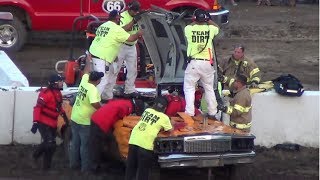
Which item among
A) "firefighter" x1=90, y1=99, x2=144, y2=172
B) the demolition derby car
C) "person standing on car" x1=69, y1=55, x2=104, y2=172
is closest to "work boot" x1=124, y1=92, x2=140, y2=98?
the demolition derby car

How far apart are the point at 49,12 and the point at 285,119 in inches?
311

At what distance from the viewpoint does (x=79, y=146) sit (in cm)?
1191

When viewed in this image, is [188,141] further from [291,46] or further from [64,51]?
[291,46]

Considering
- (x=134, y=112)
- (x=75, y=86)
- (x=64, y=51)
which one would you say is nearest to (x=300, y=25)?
(x=64, y=51)

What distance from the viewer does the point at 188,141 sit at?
10.7 meters

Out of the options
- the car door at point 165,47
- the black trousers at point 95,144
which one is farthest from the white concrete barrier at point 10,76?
the black trousers at point 95,144

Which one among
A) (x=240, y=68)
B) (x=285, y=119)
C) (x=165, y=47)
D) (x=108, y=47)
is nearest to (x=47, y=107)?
(x=108, y=47)

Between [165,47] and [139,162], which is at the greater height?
[165,47]

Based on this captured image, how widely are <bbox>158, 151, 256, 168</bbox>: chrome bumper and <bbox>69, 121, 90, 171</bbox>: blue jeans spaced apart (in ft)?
4.60

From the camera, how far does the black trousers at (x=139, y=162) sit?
1057cm

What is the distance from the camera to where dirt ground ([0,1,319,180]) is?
1192 cm

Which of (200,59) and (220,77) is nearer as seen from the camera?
(200,59)

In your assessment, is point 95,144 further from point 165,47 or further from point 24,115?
point 24,115

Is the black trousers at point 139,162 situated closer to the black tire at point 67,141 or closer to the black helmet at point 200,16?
the black tire at point 67,141
